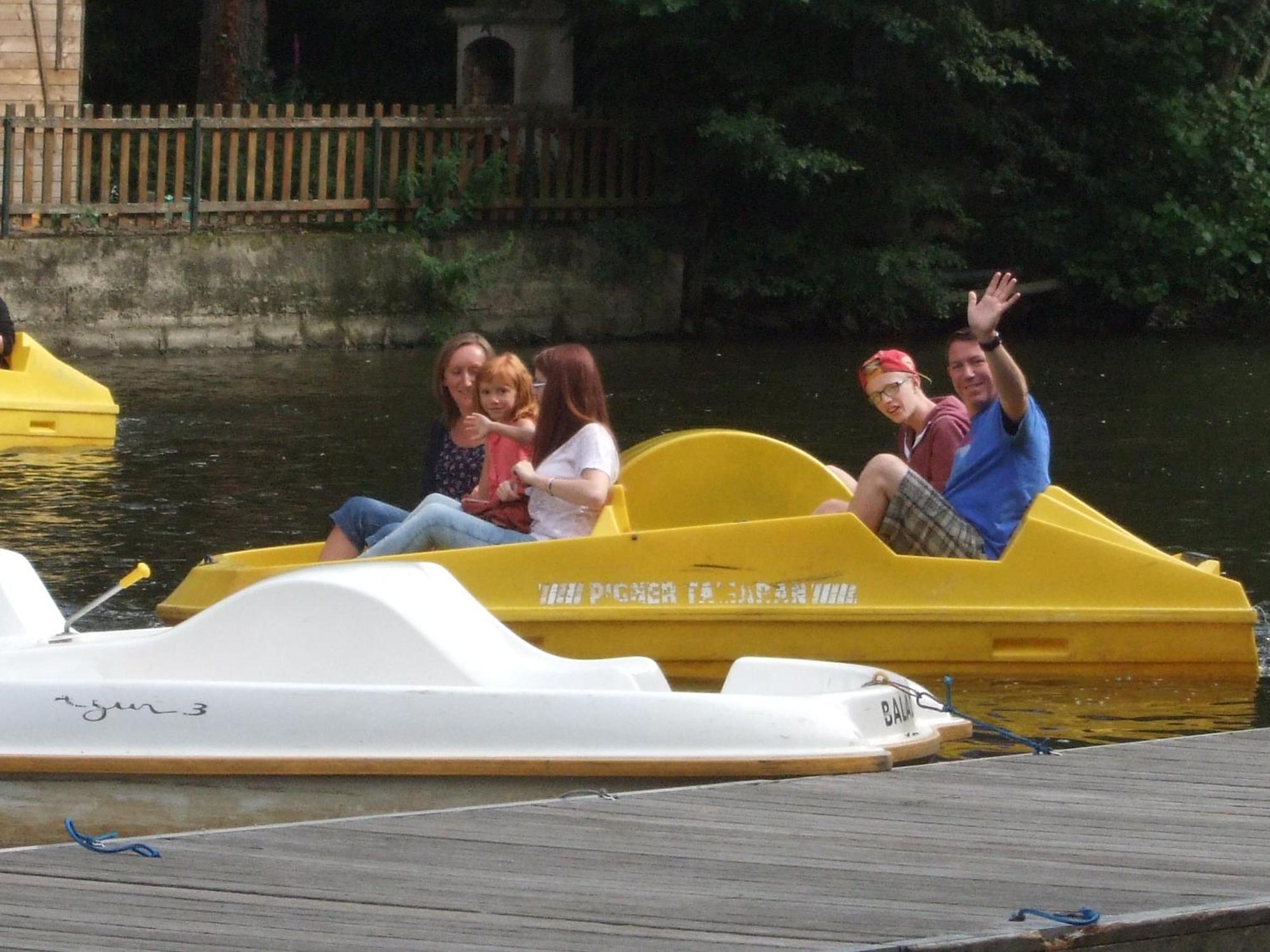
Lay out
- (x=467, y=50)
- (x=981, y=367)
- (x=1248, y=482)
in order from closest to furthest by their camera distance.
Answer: (x=981, y=367), (x=1248, y=482), (x=467, y=50)

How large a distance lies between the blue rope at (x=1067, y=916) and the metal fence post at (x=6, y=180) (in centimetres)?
1661

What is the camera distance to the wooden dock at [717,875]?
4121 millimetres

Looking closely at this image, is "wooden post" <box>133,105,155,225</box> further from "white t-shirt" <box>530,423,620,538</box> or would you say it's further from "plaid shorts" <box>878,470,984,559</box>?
"plaid shorts" <box>878,470,984,559</box>

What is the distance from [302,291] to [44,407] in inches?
282

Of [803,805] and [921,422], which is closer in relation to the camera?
[803,805]

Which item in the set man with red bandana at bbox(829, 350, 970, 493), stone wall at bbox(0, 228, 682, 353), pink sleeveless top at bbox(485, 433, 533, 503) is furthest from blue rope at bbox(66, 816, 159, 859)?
stone wall at bbox(0, 228, 682, 353)

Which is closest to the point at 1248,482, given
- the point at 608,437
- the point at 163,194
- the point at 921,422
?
the point at 921,422

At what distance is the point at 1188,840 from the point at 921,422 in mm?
3531

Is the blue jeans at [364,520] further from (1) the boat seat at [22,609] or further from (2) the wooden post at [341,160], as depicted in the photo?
(2) the wooden post at [341,160]

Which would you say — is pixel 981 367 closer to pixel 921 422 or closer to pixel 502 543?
pixel 921 422

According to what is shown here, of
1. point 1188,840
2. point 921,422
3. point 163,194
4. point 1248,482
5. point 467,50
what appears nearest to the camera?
point 1188,840

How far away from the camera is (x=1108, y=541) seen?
779 centimetres

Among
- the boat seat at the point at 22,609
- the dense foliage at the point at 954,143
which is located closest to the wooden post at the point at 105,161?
the dense foliage at the point at 954,143

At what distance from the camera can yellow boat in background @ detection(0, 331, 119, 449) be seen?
1370cm
